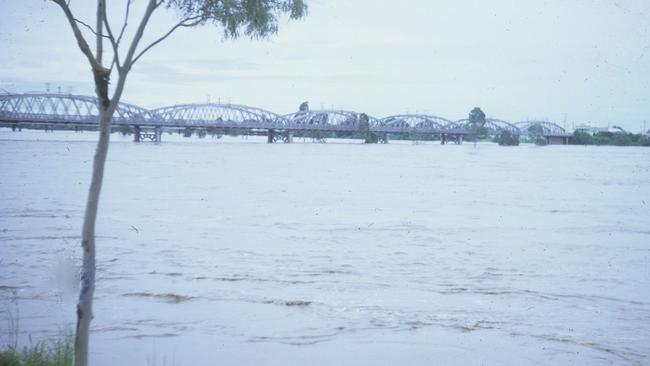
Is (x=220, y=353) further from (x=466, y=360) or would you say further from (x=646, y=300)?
(x=646, y=300)

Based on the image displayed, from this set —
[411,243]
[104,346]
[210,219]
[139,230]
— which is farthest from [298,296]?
[210,219]

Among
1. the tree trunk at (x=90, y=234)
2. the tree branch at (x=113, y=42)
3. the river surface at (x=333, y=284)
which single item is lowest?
the river surface at (x=333, y=284)

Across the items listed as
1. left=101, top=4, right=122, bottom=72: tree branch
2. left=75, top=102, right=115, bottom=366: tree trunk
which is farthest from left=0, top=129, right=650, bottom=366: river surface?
left=101, top=4, right=122, bottom=72: tree branch

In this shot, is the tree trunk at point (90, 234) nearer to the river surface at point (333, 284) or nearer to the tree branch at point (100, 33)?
the tree branch at point (100, 33)

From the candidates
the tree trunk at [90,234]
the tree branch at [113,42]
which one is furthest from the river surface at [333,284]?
the tree branch at [113,42]

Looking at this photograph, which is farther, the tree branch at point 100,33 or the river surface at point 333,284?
the river surface at point 333,284

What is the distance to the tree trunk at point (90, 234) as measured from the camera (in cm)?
636

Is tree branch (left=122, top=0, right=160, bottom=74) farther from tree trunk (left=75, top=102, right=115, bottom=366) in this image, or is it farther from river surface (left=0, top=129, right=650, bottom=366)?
river surface (left=0, top=129, right=650, bottom=366)

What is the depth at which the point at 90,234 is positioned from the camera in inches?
258

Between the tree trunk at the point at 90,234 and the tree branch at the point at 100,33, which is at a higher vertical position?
the tree branch at the point at 100,33

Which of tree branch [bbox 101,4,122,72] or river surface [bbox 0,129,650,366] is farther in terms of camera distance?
river surface [bbox 0,129,650,366]

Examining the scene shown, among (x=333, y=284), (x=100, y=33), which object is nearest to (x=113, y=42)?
(x=100, y=33)

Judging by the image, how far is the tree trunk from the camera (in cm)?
636

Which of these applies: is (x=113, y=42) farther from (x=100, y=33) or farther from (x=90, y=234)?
(x=90, y=234)
